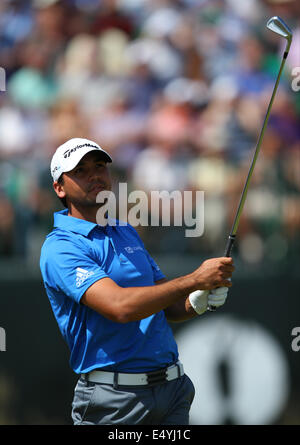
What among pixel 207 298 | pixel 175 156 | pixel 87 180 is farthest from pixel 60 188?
pixel 175 156

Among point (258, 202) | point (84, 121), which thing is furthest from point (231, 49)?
point (258, 202)

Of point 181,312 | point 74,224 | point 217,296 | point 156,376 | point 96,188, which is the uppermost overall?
point 96,188

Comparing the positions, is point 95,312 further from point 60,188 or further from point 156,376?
point 60,188

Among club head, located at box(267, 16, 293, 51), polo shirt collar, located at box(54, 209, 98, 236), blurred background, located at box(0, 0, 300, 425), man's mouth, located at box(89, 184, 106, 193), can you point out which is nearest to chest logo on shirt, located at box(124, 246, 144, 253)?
polo shirt collar, located at box(54, 209, 98, 236)

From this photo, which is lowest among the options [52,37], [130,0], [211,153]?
[211,153]

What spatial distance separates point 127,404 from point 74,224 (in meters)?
0.84

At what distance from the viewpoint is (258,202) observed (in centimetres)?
612

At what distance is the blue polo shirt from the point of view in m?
3.20

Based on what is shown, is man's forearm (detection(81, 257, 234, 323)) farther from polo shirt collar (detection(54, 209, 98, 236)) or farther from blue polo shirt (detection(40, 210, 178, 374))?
polo shirt collar (detection(54, 209, 98, 236))

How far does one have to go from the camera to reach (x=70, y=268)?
10.3ft

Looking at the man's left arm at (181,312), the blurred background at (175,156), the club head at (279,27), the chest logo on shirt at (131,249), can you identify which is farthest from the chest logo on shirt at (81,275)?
the blurred background at (175,156)
